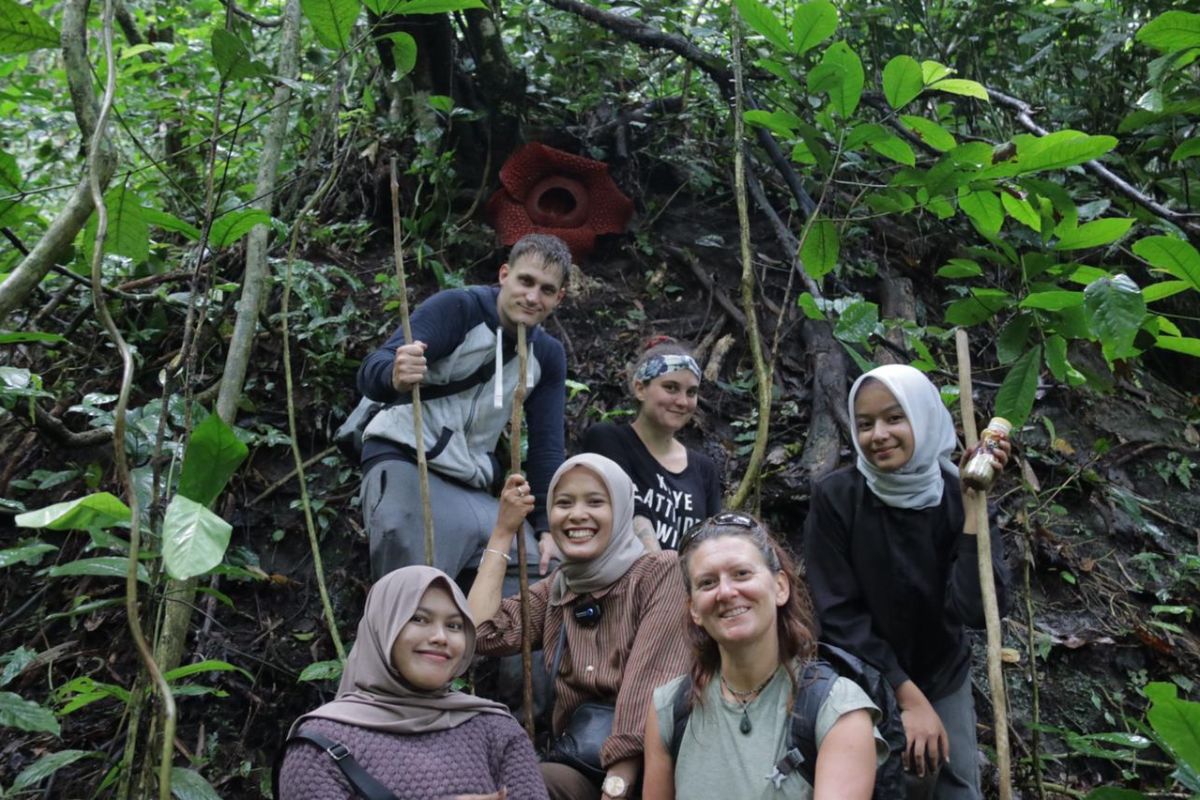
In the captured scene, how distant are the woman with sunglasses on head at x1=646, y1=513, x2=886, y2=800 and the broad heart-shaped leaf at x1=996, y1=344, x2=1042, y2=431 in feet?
3.29

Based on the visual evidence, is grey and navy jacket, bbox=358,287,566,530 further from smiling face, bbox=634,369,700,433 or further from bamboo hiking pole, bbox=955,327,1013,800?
bamboo hiking pole, bbox=955,327,1013,800

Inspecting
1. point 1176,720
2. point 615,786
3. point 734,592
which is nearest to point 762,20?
point 734,592

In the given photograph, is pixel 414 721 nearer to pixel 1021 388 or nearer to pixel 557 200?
pixel 1021 388

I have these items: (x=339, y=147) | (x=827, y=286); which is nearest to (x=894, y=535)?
(x=827, y=286)

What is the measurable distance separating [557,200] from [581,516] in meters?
3.44

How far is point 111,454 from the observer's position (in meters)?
4.83

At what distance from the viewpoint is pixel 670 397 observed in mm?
4336

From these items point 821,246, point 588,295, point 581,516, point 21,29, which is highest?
point 588,295

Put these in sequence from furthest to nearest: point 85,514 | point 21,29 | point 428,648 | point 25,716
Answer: point 428,648 → point 25,716 → point 21,29 → point 85,514

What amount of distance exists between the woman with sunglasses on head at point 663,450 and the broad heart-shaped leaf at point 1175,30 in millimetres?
2061

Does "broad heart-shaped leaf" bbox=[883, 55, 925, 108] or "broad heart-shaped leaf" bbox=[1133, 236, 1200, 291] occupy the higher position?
"broad heart-shaped leaf" bbox=[883, 55, 925, 108]

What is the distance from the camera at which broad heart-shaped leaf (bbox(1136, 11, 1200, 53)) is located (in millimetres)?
3037

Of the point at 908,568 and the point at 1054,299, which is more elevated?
the point at 1054,299

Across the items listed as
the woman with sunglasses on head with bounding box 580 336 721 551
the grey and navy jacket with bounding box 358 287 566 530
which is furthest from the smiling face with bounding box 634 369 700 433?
the grey and navy jacket with bounding box 358 287 566 530
